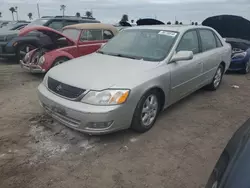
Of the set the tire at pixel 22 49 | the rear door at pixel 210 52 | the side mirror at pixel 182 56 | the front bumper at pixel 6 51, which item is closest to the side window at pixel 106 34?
the tire at pixel 22 49

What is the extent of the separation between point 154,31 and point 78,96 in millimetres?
1996

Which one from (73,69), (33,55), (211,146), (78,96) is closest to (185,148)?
(211,146)

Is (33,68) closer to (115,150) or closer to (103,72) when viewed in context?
(103,72)

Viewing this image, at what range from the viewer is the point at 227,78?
720cm

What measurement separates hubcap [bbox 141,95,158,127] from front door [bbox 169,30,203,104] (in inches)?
17.7

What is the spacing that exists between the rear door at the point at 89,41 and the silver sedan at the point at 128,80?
103 inches

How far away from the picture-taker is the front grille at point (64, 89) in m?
3.18

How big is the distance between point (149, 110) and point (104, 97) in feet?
2.77

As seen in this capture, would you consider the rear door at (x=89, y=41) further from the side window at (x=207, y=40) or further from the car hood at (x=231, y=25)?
the car hood at (x=231, y=25)

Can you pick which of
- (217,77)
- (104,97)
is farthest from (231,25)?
(104,97)

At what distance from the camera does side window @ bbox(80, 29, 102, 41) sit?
7.29 m

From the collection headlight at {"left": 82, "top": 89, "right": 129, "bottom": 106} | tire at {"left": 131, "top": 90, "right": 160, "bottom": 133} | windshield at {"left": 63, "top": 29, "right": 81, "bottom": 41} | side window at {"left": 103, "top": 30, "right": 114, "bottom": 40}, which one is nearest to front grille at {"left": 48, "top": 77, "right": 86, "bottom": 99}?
headlight at {"left": 82, "top": 89, "right": 129, "bottom": 106}

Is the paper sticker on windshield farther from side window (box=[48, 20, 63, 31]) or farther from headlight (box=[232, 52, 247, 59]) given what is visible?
side window (box=[48, 20, 63, 31])

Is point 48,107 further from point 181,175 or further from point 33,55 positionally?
point 33,55
